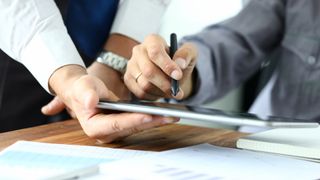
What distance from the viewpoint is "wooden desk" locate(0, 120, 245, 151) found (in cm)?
61

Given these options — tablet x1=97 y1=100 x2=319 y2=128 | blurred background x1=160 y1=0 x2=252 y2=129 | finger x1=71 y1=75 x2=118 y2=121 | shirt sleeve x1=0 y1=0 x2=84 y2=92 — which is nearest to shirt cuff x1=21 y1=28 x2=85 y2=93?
shirt sleeve x1=0 y1=0 x2=84 y2=92

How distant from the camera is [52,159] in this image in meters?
0.52

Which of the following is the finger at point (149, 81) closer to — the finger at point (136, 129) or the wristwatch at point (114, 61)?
the finger at point (136, 129)

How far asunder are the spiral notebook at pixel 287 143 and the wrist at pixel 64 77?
0.24m

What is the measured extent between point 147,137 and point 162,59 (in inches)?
4.1

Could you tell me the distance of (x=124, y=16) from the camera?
98 cm

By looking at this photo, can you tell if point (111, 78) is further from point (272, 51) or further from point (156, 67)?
point (272, 51)

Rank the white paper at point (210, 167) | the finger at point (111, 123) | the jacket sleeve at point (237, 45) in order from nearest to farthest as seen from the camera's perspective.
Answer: the white paper at point (210, 167) < the finger at point (111, 123) < the jacket sleeve at point (237, 45)

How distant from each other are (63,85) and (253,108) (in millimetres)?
604

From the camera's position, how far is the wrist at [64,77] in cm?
68

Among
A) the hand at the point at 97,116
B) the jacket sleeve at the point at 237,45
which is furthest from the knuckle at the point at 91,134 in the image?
the jacket sleeve at the point at 237,45

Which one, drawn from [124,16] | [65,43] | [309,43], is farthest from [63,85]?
[309,43]

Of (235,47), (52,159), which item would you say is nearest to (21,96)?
(235,47)

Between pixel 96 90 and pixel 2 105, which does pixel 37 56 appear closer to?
pixel 96 90
